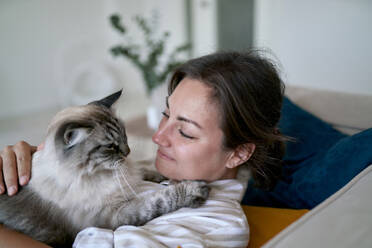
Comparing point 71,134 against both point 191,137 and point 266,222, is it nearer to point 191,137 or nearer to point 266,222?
point 191,137

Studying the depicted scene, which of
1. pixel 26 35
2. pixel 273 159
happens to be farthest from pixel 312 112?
pixel 26 35

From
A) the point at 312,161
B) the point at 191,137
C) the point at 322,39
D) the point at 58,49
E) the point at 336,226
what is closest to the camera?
the point at 336,226

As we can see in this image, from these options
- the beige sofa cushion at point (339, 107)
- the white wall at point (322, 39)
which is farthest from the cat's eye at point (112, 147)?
the white wall at point (322, 39)

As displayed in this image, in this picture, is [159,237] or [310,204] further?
[310,204]

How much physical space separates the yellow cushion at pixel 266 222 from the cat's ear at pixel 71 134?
74 cm

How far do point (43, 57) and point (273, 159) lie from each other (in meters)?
4.31

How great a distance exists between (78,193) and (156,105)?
1.76 meters

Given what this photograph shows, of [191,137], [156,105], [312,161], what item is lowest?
[156,105]

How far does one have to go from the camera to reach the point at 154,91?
2867mm

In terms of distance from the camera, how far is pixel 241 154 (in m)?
1.28

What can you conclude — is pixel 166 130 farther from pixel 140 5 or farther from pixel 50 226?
pixel 140 5

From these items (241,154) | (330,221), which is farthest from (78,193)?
(330,221)

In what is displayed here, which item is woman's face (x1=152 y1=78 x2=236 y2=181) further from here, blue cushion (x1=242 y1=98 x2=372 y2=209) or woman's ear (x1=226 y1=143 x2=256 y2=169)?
blue cushion (x1=242 y1=98 x2=372 y2=209)

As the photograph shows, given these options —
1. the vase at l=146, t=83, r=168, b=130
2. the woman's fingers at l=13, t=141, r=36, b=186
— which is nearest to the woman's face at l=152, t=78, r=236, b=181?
the woman's fingers at l=13, t=141, r=36, b=186
